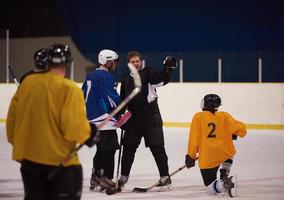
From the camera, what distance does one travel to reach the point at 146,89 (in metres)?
5.27

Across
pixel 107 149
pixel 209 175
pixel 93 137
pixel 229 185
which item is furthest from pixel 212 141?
pixel 93 137

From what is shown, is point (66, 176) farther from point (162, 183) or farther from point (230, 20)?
point (230, 20)

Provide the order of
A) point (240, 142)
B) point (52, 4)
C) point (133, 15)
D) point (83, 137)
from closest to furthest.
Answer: point (83, 137), point (240, 142), point (133, 15), point (52, 4)

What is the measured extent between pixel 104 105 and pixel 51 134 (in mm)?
2336

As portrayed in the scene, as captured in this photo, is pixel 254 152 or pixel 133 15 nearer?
pixel 254 152

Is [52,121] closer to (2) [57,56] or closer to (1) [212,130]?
(2) [57,56]

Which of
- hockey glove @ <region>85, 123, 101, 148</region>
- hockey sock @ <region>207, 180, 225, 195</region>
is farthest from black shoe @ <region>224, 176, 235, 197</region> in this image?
hockey glove @ <region>85, 123, 101, 148</region>

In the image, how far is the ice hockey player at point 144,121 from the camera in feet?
17.1

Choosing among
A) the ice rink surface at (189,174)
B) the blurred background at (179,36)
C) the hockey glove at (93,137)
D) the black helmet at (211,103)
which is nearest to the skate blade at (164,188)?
the ice rink surface at (189,174)

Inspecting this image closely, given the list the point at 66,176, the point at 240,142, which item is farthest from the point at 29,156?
the point at 240,142

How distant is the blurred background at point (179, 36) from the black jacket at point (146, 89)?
6063 mm

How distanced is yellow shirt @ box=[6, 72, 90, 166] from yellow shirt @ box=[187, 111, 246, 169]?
2.32 metres

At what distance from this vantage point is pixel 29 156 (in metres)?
2.73

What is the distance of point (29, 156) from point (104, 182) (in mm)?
2284
